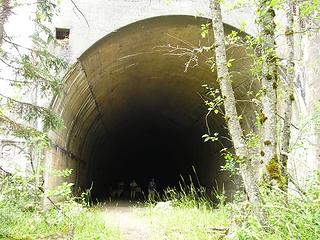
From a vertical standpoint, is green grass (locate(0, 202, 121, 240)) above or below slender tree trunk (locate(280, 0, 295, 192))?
below

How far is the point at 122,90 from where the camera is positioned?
36.3ft

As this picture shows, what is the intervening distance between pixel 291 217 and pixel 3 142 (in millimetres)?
5455

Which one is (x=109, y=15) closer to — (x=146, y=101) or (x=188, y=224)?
(x=188, y=224)

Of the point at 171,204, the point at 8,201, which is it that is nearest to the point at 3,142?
the point at 8,201

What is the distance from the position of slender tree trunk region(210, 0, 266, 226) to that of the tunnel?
101 cm

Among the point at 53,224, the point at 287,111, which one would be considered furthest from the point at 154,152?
the point at 287,111

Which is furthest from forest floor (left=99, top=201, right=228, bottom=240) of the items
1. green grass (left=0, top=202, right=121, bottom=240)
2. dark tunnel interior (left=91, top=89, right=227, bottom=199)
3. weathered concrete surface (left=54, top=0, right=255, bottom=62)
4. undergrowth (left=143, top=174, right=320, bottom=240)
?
weathered concrete surface (left=54, top=0, right=255, bottom=62)

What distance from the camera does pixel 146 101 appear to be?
42.3 ft

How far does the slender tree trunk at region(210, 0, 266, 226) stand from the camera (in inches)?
156

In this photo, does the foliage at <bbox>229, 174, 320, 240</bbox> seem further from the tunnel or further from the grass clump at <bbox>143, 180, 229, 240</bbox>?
the tunnel

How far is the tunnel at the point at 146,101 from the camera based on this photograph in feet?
26.4

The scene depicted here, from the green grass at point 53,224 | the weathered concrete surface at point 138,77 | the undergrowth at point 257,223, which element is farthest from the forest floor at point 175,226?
the weathered concrete surface at point 138,77

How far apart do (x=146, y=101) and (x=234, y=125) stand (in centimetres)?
876

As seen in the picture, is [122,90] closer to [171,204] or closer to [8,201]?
[171,204]
